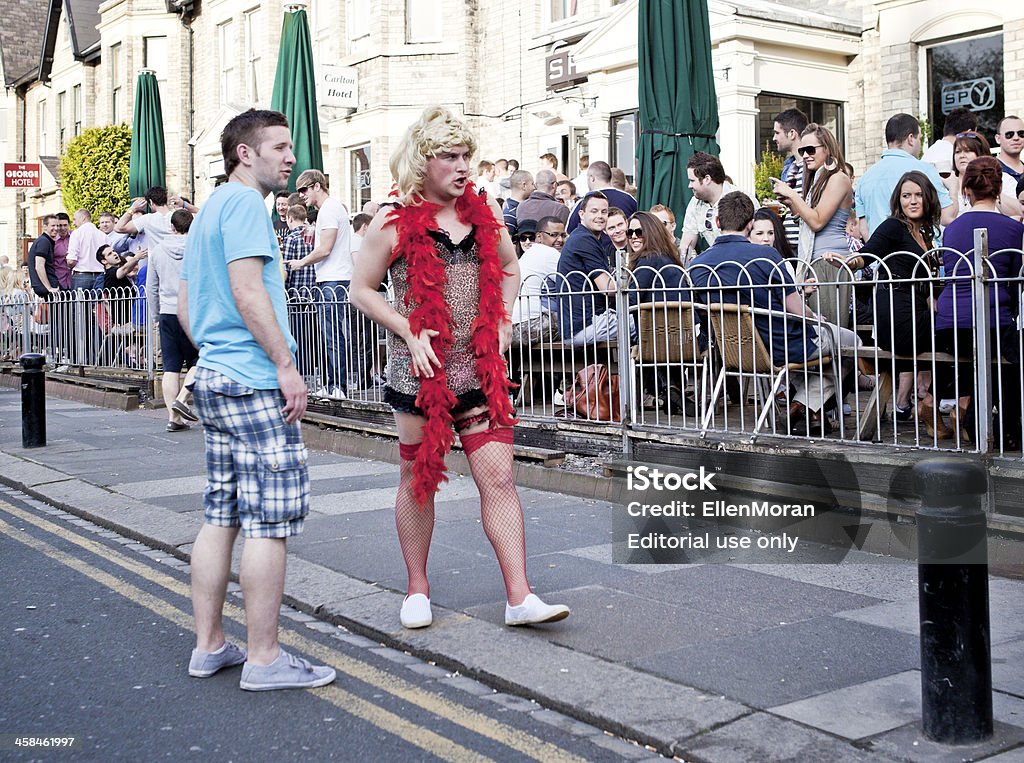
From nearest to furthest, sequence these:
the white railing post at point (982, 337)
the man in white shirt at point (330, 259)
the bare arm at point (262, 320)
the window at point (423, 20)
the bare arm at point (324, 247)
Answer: the bare arm at point (262, 320) < the white railing post at point (982, 337) < the man in white shirt at point (330, 259) < the bare arm at point (324, 247) < the window at point (423, 20)

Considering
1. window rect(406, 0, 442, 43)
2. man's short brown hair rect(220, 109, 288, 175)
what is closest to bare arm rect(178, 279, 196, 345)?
man's short brown hair rect(220, 109, 288, 175)

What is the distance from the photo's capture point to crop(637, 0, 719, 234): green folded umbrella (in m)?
11.3

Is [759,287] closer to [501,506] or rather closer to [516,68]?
[501,506]

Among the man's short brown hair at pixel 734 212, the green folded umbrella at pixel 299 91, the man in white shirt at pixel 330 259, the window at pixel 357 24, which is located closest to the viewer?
the man's short brown hair at pixel 734 212

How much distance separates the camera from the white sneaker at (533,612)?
16.6ft

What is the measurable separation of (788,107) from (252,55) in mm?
15628

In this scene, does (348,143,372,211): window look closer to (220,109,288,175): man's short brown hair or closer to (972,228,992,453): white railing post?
(972,228,992,453): white railing post

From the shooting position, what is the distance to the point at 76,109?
39719mm

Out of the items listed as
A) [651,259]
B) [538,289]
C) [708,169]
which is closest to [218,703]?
[651,259]

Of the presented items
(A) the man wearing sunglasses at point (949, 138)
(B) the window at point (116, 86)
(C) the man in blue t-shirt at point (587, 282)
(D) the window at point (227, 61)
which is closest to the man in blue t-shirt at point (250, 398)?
(C) the man in blue t-shirt at point (587, 282)

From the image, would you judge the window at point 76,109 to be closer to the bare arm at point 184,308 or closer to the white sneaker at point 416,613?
the bare arm at point 184,308

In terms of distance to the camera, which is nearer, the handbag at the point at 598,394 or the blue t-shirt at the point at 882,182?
the handbag at the point at 598,394

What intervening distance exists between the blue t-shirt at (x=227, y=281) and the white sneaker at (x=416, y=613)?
1197 millimetres

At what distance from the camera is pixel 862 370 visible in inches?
293
